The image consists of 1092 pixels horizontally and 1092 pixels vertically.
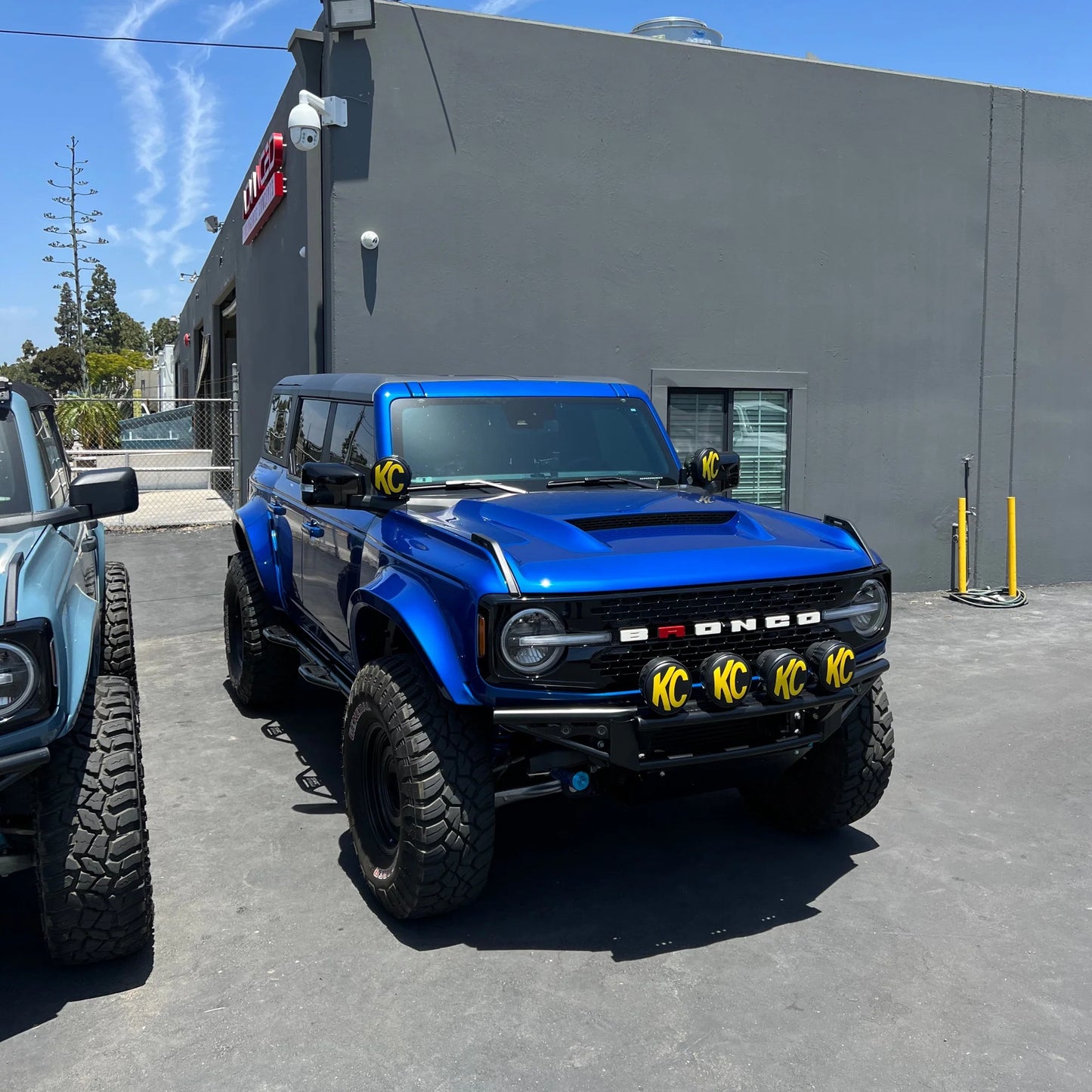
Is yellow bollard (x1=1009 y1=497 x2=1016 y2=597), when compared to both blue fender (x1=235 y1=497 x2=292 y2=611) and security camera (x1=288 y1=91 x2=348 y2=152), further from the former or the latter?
blue fender (x1=235 y1=497 x2=292 y2=611)

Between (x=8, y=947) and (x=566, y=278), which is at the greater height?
(x=566, y=278)

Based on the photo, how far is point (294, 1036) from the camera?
323 centimetres

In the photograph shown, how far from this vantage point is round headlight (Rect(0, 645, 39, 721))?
2990mm

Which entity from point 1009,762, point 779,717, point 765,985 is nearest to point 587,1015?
point 765,985

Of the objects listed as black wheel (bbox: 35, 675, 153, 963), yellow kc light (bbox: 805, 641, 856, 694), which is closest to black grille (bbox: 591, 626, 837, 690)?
yellow kc light (bbox: 805, 641, 856, 694)

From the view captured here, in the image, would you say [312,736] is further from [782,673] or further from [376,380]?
[782,673]

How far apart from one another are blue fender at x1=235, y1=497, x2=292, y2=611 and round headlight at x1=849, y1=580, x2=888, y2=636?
132 inches

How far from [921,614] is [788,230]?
13.0 feet

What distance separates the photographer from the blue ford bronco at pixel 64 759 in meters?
3.03

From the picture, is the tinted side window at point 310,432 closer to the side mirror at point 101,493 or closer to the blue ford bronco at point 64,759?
the side mirror at point 101,493

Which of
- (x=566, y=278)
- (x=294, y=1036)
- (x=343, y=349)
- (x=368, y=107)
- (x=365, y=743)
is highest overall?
(x=368, y=107)

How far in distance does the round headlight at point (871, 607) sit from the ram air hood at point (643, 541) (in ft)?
0.36

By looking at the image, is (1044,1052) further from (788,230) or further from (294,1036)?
(788,230)

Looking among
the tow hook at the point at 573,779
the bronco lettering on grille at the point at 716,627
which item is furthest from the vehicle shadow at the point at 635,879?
the bronco lettering on grille at the point at 716,627
